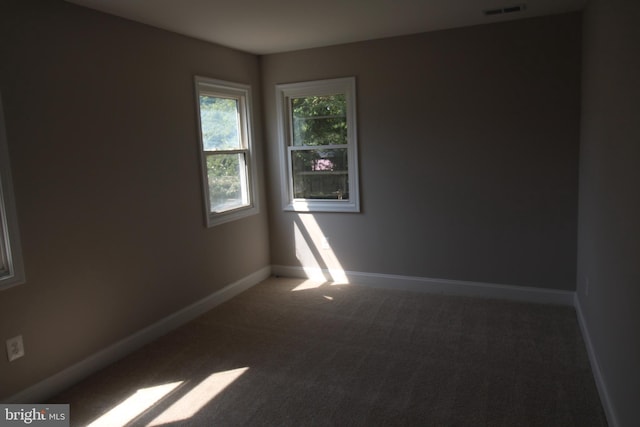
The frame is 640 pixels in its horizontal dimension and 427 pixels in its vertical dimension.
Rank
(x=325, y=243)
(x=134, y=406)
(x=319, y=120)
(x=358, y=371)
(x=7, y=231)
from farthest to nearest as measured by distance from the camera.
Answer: (x=325, y=243)
(x=319, y=120)
(x=358, y=371)
(x=134, y=406)
(x=7, y=231)

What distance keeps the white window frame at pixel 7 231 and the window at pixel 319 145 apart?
2705mm

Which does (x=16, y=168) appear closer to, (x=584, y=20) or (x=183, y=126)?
(x=183, y=126)

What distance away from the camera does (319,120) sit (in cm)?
471

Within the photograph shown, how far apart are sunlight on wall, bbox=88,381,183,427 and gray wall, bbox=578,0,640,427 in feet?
7.85

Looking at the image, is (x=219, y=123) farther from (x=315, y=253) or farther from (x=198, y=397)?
(x=198, y=397)

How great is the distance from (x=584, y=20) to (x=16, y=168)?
3.97 meters

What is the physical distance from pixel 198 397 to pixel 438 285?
249 centimetres

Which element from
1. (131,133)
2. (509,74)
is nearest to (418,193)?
(509,74)

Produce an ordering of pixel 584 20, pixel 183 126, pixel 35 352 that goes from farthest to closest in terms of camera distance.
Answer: pixel 183 126 → pixel 584 20 → pixel 35 352

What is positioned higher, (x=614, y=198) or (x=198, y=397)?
(x=614, y=198)

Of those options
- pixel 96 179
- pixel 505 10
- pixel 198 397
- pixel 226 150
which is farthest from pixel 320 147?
pixel 198 397

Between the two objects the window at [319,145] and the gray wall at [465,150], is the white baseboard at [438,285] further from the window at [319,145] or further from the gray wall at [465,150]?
the window at [319,145]

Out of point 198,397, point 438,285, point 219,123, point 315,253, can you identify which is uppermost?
point 219,123

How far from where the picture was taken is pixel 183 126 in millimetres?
3812
